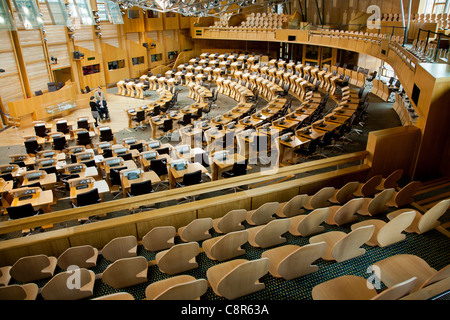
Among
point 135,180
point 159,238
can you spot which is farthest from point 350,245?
point 135,180

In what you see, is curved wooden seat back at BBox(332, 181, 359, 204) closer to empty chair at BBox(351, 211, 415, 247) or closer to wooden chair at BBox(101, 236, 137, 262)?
empty chair at BBox(351, 211, 415, 247)

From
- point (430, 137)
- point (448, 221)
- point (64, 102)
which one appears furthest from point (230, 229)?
point (64, 102)

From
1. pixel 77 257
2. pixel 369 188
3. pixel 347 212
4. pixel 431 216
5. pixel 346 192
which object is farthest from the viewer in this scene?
pixel 369 188

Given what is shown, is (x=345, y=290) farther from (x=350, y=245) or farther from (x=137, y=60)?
(x=137, y=60)

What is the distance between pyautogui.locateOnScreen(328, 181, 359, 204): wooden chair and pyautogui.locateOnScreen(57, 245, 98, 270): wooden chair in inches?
159

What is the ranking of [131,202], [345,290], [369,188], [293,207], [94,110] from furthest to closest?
1. [94,110]
2. [369,188]
3. [293,207]
4. [131,202]
5. [345,290]

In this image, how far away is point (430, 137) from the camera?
692 cm

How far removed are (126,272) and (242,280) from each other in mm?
1401

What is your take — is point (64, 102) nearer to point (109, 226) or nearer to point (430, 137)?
point (109, 226)

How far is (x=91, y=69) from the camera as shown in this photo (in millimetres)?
21906

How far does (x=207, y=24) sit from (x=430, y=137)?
993 inches

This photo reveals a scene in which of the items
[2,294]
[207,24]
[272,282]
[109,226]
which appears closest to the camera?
[2,294]

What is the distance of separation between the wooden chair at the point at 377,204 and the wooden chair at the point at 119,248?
11.9 feet

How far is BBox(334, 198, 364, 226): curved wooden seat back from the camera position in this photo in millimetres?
4938
